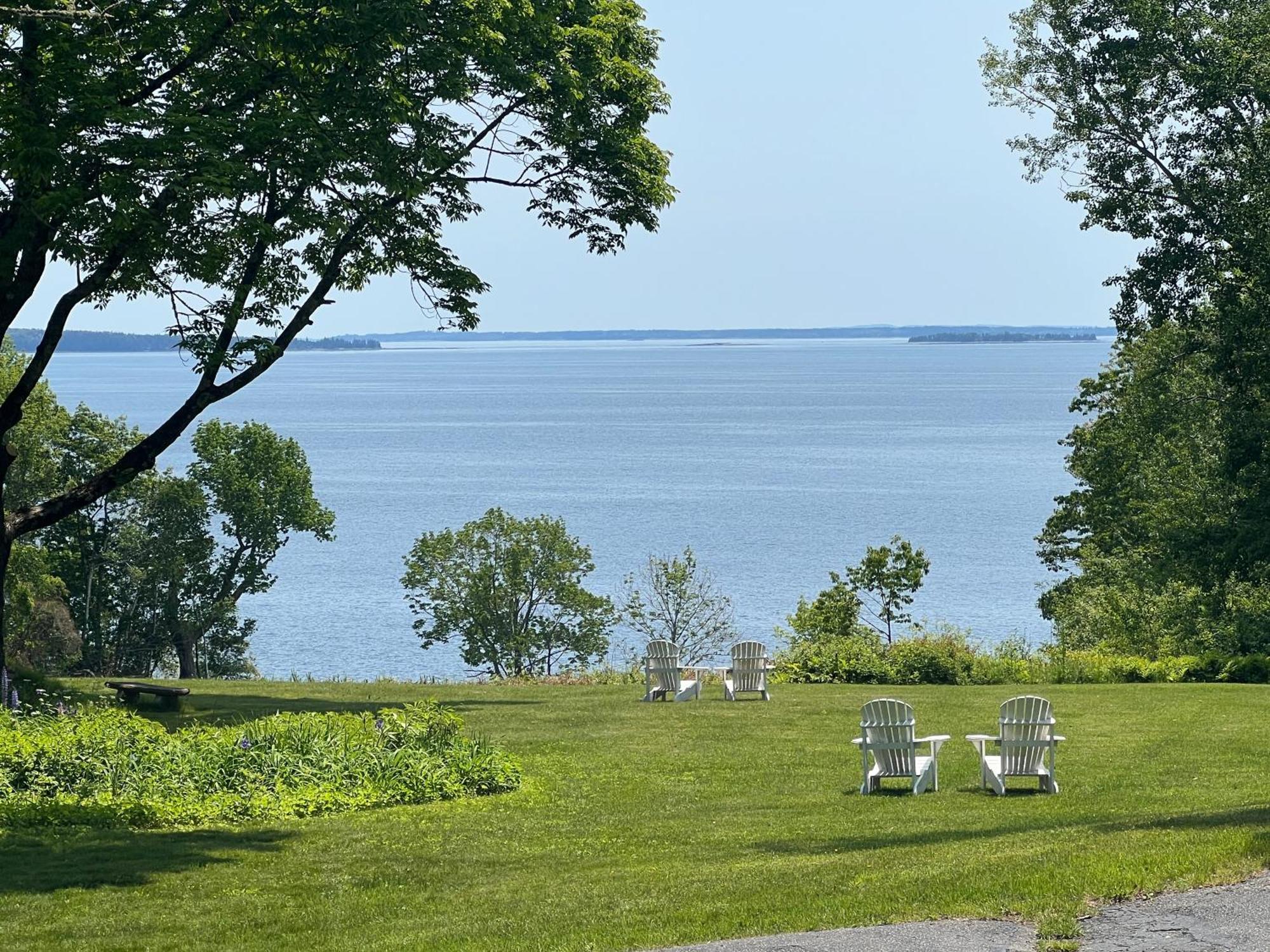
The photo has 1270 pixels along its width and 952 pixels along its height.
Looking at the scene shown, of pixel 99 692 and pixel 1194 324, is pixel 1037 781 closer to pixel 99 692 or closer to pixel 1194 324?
pixel 1194 324

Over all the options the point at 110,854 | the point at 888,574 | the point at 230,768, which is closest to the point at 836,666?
the point at 888,574

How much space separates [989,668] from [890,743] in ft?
35.4

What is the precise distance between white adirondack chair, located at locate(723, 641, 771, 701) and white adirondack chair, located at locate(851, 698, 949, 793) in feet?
23.2

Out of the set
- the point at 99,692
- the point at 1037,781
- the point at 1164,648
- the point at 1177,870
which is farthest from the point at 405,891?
the point at 1164,648

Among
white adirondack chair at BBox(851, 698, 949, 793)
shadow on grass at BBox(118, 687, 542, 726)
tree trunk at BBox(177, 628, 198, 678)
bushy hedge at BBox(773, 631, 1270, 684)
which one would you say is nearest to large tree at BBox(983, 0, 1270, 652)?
bushy hedge at BBox(773, 631, 1270, 684)

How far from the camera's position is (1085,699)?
20219 millimetres

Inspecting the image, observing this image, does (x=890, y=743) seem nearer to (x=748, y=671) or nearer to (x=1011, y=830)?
(x=1011, y=830)

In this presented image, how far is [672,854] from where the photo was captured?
1036cm

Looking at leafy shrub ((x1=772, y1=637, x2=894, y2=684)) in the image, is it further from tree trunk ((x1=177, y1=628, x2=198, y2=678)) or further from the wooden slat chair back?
tree trunk ((x1=177, y1=628, x2=198, y2=678))

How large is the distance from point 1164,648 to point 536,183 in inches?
611

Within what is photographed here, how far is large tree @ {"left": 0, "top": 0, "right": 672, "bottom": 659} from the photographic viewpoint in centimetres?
1285

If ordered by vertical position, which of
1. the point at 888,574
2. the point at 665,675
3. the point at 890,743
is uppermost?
the point at 888,574

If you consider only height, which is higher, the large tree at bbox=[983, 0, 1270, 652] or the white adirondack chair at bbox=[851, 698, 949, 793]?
the large tree at bbox=[983, 0, 1270, 652]

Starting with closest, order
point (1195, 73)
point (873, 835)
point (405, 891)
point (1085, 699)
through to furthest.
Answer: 1. point (405, 891)
2. point (873, 835)
3. point (1195, 73)
4. point (1085, 699)
